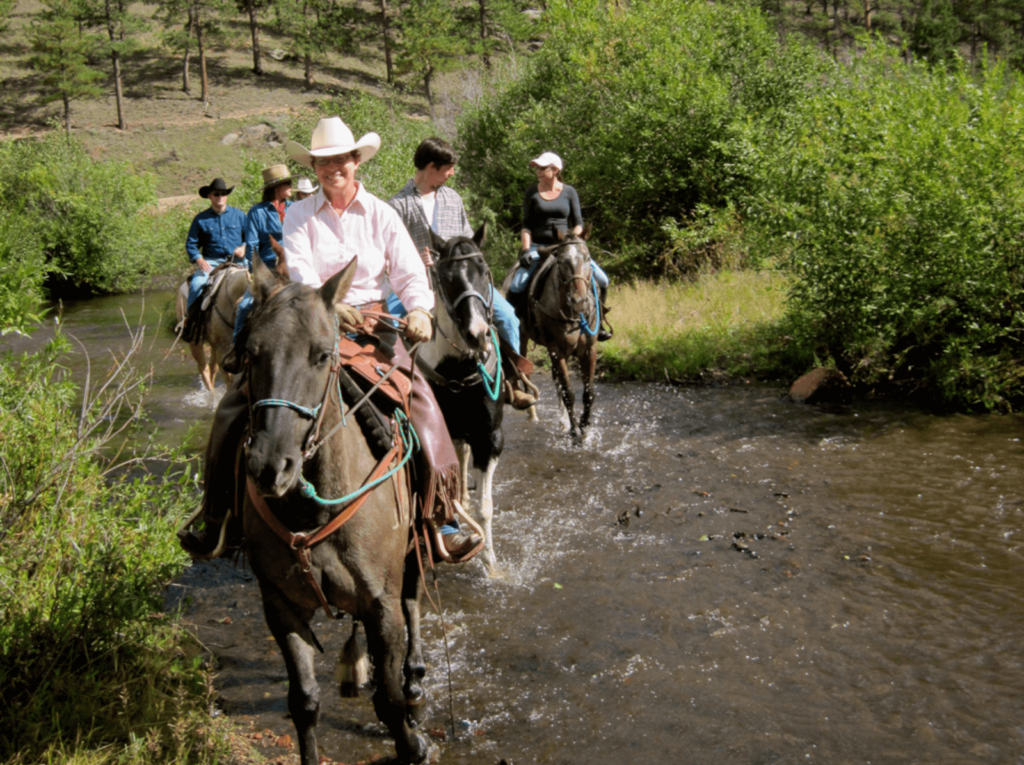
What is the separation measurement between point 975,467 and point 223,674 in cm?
728

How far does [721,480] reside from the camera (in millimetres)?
8062

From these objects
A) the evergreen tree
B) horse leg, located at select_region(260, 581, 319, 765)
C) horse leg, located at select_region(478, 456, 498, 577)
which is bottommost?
horse leg, located at select_region(478, 456, 498, 577)

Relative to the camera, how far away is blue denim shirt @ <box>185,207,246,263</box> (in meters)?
11.0

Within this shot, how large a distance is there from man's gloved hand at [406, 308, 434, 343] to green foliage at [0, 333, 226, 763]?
161 cm

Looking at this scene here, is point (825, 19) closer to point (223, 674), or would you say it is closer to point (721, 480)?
point (721, 480)

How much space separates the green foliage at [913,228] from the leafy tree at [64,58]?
172ft

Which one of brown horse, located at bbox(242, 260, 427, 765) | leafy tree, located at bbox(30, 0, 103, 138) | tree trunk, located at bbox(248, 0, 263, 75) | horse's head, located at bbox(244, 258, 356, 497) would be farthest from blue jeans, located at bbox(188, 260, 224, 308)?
tree trunk, located at bbox(248, 0, 263, 75)

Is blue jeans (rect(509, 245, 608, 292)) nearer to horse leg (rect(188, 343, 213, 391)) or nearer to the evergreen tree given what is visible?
horse leg (rect(188, 343, 213, 391))

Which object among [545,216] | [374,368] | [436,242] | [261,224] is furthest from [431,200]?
[261,224]

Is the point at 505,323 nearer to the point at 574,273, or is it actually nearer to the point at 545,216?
the point at 574,273

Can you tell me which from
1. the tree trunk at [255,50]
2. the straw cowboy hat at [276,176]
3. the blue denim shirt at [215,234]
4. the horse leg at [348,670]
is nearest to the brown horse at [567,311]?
the straw cowboy hat at [276,176]

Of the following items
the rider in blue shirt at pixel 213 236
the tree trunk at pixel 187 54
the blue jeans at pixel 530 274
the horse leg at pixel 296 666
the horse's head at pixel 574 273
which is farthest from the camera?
the tree trunk at pixel 187 54

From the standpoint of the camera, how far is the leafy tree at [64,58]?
166 ft

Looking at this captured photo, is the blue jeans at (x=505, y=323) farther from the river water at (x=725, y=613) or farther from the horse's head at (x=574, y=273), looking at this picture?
the horse's head at (x=574, y=273)
